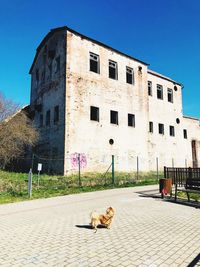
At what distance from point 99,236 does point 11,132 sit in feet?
54.7

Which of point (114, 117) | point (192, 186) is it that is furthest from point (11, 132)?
point (192, 186)

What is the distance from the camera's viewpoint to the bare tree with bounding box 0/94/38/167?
69.0 feet

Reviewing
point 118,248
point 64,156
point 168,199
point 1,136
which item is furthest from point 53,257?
point 1,136

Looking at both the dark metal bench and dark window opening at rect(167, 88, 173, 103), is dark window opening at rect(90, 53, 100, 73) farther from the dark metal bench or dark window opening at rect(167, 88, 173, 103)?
the dark metal bench

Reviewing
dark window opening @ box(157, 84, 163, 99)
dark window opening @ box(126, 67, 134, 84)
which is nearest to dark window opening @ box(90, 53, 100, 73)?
dark window opening @ box(126, 67, 134, 84)

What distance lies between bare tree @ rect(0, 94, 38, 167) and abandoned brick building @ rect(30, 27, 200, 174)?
2.12 meters

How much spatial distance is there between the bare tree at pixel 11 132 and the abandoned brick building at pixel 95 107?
6.95 feet

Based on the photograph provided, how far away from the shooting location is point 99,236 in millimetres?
6281

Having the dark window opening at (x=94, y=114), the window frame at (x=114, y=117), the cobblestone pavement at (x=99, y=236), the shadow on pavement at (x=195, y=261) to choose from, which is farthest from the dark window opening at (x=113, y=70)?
the shadow on pavement at (x=195, y=261)

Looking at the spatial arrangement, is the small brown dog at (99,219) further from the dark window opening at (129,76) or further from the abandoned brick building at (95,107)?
the dark window opening at (129,76)

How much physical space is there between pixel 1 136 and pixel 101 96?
9062 millimetres

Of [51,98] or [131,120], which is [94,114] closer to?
[51,98]

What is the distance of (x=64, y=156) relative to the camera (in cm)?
2055

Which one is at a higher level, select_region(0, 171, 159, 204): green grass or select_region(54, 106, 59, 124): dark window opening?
select_region(54, 106, 59, 124): dark window opening
